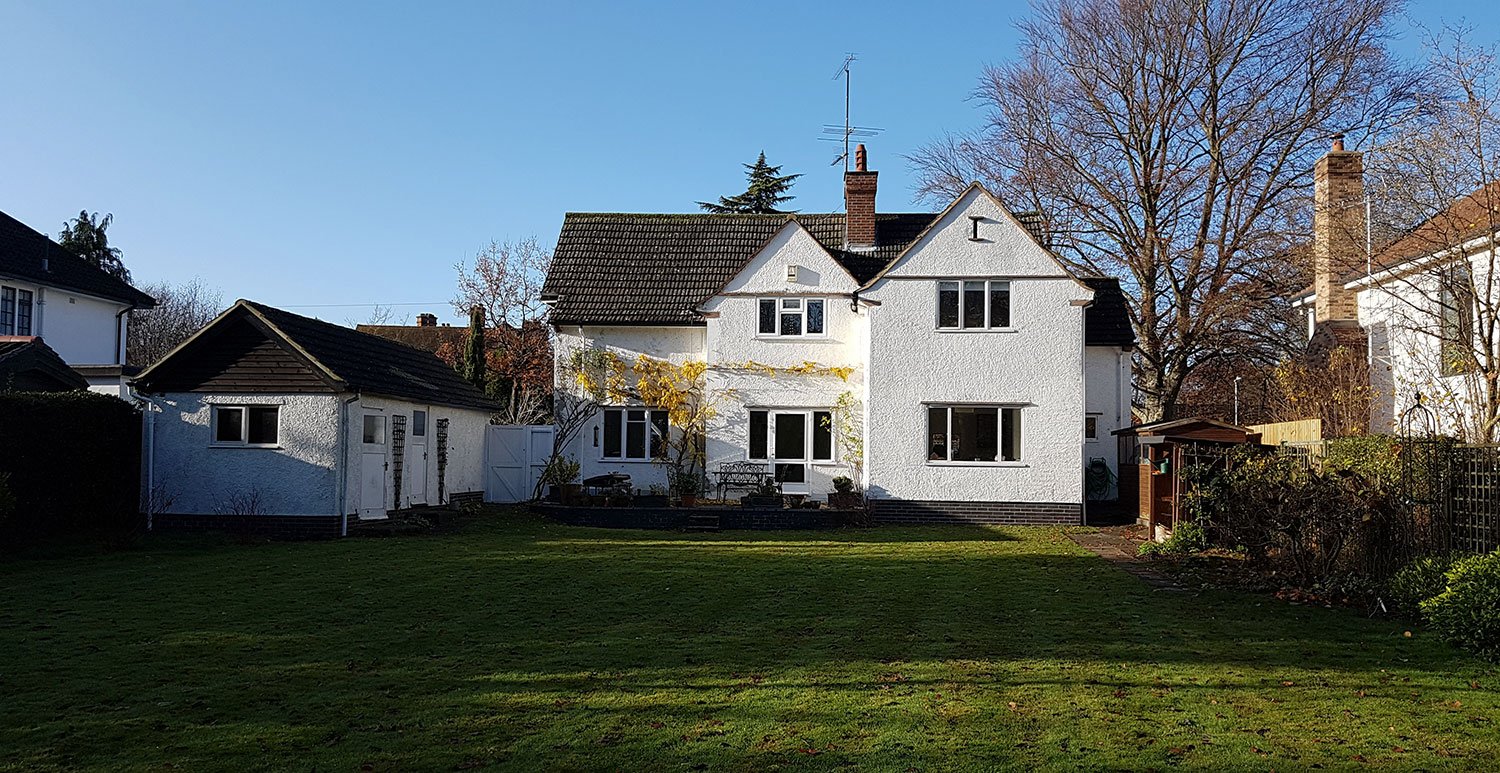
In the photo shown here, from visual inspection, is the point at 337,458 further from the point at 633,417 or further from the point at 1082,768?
the point at 1082,768

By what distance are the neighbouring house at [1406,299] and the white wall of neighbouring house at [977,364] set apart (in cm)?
567

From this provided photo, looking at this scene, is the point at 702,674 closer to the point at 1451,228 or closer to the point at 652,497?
the point at 1451,228

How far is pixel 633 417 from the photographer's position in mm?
27875

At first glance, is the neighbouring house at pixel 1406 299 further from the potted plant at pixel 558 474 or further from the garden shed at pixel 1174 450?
the potted plant at pixel 558 474

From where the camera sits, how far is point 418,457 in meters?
24.4

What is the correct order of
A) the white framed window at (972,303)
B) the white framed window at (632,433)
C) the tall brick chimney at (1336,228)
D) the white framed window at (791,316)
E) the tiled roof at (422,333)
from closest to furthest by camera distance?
the tall brick chimney at (1336,228)
the white framed window at (972,303)
the white framed window at (791,316)
the white framed window at (632,433)
the tiled roof at (422,333)

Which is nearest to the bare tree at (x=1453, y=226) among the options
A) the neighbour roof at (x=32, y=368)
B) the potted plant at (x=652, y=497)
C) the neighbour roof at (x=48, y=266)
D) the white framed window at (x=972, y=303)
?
the white framed window at (x=972, y=303)

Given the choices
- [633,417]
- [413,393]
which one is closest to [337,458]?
[413,393]

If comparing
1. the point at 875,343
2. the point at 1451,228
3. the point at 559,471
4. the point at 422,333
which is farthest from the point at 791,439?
the point at 422,333

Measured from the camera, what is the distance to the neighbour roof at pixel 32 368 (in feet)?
75.4

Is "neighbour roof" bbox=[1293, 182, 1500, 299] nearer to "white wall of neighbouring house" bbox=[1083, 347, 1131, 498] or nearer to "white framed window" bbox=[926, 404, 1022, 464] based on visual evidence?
"white framed window" bbox=[926, 404, 1022, 464]

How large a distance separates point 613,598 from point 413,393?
1200 cm

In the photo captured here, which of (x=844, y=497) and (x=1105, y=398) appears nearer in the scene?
(x=844, y=497)

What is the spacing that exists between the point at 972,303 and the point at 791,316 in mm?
4535
